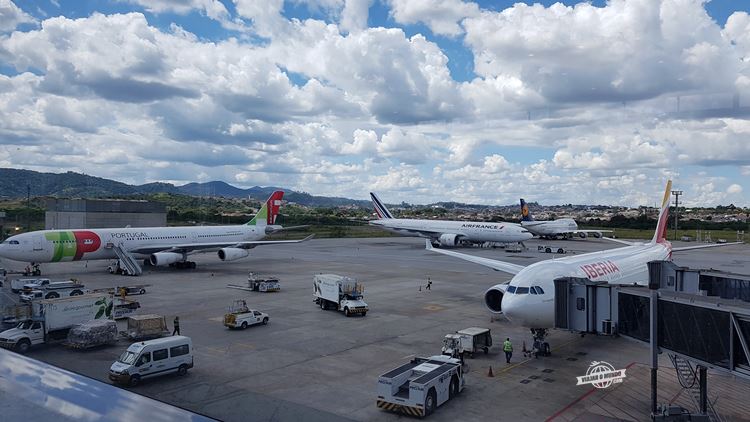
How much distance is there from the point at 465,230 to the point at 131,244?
175ft

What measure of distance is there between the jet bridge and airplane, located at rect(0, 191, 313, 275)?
46.0 meters

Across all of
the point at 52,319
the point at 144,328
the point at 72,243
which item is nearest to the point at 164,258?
the point at 72,243

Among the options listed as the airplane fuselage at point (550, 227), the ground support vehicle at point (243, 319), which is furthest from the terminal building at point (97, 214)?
the airplane fuselage at point (550, 227)

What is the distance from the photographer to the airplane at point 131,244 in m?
50.1

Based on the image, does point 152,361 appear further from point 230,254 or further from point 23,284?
point 230,254

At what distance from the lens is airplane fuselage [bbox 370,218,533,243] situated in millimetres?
86375

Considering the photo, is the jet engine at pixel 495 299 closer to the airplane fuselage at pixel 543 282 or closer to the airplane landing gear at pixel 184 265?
the airplane fuselage at pixel 543 282

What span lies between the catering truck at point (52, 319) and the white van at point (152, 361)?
7.67 metres

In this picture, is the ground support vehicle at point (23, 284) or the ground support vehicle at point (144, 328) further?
the ground support vehicle at point (23, 284)

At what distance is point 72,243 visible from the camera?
5206 cm

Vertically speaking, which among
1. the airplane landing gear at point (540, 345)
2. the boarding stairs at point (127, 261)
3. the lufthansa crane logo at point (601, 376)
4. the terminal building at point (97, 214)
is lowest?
the lufthansa crane logo at point (601, 376)

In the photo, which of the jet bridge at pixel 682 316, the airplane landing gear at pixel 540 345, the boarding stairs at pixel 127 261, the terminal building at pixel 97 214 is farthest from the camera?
the terminal building at pixel 97 214

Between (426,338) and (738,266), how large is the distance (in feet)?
202

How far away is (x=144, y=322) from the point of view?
28.4 metres
